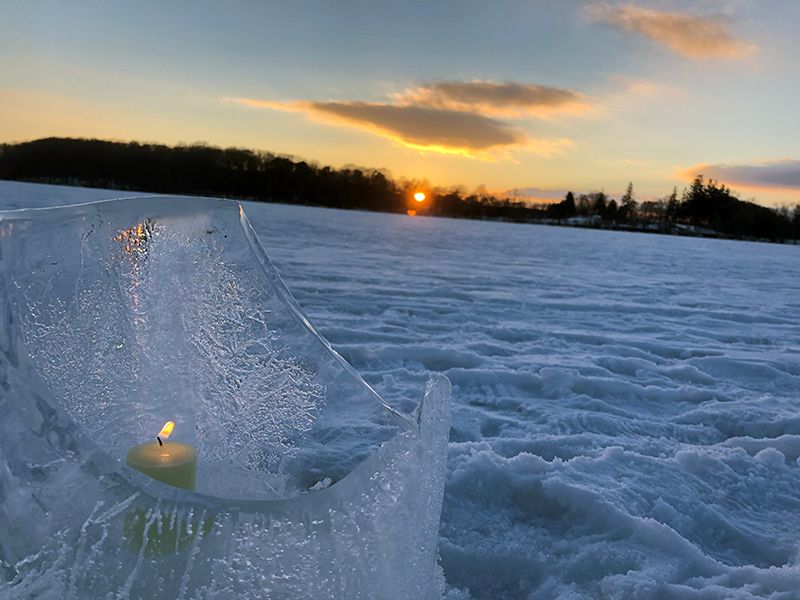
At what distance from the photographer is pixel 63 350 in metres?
1.20

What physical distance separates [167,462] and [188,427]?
44 centimetres

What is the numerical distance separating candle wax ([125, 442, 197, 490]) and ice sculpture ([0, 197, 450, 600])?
2.2 inches

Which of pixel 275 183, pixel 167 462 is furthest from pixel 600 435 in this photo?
pixel 275 183

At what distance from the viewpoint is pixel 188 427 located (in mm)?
1468

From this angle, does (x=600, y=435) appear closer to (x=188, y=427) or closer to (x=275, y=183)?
(x=188, y=427)

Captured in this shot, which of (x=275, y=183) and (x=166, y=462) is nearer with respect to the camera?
(x=166, y=462)

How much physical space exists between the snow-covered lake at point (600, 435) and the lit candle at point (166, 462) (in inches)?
30.5

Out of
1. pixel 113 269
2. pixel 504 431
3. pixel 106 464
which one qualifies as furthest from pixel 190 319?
pixel 504 431

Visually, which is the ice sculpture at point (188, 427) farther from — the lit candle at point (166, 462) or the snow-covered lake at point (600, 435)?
the snow-covered lake at point (600, 435)

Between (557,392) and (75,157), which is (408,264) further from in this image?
(75,157)

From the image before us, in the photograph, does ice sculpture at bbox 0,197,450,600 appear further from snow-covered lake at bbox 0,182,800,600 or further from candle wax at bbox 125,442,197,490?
snow-covered lake at bbox 0,182,800,600

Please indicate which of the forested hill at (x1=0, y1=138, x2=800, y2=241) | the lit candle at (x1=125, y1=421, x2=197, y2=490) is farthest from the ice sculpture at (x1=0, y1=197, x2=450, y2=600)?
the forested hill at (x1=0, y1=138, x2=800, y2=241)

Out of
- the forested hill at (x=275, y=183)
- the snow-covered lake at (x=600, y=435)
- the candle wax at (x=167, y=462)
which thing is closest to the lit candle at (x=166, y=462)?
the candle wax at (x=167, y=462)

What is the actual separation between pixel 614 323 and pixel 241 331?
14.3 feet
